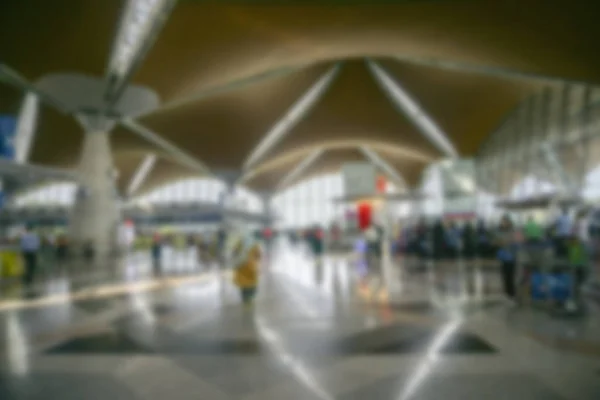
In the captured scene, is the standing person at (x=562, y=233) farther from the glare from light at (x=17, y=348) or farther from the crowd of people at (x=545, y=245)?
the glare from light at (x=17, y=348)

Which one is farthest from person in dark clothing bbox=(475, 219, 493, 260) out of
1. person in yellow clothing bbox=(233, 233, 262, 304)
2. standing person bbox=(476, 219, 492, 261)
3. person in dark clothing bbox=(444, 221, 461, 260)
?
person in yellow clothing bbox=(233, 233, 262, 304)

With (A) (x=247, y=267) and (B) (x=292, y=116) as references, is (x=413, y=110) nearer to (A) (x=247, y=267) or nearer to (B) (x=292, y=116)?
(B) (x=292, y=116)

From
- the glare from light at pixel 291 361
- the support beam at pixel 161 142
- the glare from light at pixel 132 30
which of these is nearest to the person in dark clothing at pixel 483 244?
the glare from light at pixel 291 361

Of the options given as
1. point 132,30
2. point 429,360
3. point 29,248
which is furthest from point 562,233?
point 132,30

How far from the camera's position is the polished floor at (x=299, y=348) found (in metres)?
3.94

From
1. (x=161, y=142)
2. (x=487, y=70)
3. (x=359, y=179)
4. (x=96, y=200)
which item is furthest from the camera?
(x=161, y=142)

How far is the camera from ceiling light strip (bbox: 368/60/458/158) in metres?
29.8

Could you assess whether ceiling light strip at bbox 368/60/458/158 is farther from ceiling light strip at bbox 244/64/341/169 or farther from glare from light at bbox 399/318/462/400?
glare from light at bbox 399/318/462/400

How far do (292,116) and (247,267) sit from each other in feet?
92.3

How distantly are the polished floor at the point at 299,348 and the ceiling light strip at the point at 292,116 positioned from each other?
22807 millimetres

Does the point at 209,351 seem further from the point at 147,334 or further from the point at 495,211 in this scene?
the point at 495,211

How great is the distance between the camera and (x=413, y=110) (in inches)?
1319

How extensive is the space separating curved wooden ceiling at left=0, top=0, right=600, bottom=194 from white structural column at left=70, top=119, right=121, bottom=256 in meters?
3.78

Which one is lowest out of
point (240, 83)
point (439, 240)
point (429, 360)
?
point (429, 360)
